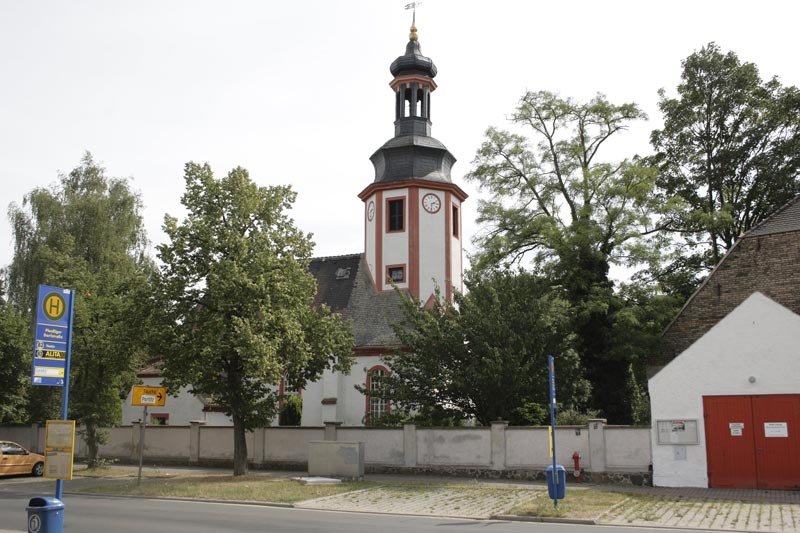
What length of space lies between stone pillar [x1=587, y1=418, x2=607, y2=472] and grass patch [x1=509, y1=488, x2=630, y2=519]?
2499mm

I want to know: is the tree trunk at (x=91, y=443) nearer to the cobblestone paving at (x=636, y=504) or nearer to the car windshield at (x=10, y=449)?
the car windshield at (x=10, y=449)

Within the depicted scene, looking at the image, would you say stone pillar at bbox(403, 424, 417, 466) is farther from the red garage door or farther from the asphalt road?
the red garage door

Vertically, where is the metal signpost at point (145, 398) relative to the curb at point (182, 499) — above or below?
above

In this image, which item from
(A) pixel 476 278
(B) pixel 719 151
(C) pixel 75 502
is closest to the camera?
(C) pixel 75 502

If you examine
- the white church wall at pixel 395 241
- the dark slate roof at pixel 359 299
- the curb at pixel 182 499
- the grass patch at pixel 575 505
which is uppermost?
the white church wall at pixel 395 241

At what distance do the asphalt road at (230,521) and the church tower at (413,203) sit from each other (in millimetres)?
19514

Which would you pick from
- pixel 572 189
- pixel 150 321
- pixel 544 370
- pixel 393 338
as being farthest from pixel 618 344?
pixel 150 321

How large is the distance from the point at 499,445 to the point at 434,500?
17.2ft

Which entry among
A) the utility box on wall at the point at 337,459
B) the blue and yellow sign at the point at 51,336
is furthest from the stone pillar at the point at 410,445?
the blue and yellow sign at the point at 51,336

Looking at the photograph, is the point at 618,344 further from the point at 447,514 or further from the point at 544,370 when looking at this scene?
the point at 447,514

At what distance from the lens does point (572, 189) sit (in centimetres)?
3212

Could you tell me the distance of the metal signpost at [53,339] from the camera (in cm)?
1058

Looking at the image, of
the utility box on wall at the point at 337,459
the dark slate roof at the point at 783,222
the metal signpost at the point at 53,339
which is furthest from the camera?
the dark slate roof at the point at 783,222

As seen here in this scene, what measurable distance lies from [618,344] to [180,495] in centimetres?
1682
